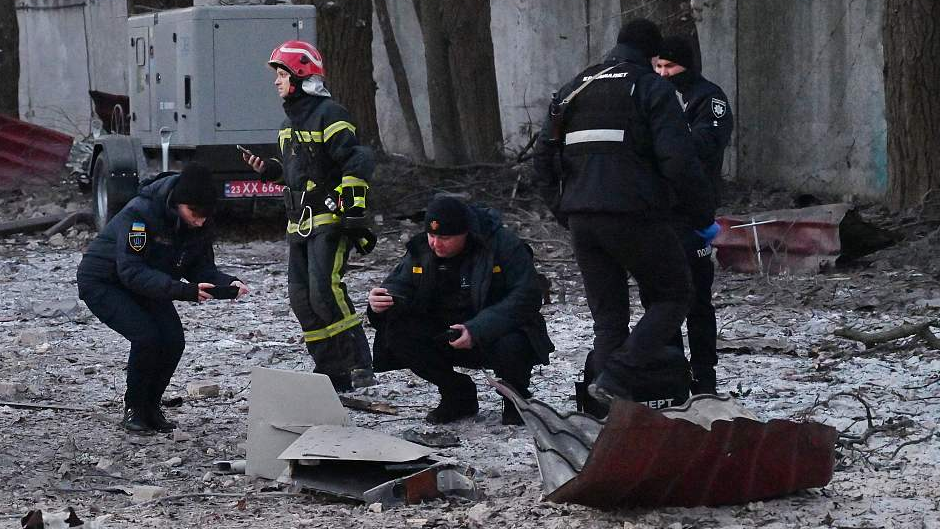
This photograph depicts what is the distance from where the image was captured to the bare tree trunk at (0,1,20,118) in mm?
18094

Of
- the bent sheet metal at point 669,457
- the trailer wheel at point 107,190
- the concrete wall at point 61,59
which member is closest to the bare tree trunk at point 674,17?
the trailer wheel at point 107,190

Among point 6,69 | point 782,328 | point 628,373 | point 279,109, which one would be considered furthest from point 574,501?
point 6,69

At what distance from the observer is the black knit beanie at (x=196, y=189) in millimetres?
5941

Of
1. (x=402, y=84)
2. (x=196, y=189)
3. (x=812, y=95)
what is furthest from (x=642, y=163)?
(x=402, y=84)

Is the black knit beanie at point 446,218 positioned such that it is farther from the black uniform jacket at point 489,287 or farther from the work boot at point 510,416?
the work boot at point 510,416

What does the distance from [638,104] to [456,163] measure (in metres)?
9.52

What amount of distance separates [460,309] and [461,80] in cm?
842

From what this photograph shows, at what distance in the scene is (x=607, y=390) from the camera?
18.4 ft

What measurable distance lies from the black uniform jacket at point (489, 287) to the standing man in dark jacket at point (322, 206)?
642 mm

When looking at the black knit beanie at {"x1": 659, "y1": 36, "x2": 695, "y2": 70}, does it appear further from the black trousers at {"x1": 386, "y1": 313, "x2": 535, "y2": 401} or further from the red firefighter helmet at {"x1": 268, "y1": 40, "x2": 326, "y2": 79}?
the red firefighter helmet at {"x1": 268, "y1": 40, "x2": 326, "y2": 79}

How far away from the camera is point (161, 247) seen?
6.14 meters

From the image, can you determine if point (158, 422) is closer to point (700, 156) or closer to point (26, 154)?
point (700, 156)

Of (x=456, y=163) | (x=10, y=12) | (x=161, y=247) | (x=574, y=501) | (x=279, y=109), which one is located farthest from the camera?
(x=10, y=12)

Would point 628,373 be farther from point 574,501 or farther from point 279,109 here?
point 279,109
